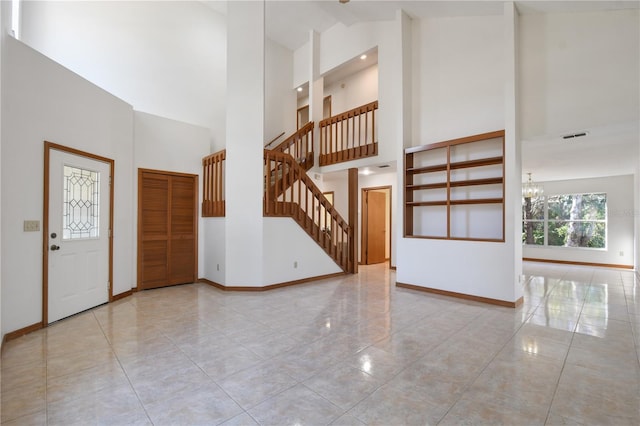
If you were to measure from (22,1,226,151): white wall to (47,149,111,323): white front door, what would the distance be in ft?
8.18

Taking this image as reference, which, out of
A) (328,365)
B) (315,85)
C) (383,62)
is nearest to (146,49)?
(315,85)

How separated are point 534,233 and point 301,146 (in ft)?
25.6

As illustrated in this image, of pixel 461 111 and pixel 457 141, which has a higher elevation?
pixel 461 111

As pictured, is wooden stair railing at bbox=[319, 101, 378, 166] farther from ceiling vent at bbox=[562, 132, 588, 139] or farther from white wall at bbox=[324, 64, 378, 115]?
ceiling vent at bbox=[562, 132, 588, 139]

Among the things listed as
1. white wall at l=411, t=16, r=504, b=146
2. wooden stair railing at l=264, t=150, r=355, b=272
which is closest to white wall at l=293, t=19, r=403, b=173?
white wall at l=411, t=16, r=504, b=146

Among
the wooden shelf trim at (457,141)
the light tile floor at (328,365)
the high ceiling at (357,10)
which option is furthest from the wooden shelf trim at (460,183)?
the high ceiling at (357,10)

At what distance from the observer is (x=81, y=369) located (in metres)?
2.40

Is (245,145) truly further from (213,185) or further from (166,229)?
(166,229)

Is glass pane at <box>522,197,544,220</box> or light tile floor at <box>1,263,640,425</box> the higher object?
glass pane at <box>522,197,544,220</box>

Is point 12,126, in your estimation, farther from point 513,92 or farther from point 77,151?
point 513,92

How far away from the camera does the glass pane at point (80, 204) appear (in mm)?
3652

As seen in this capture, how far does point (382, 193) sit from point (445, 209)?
3.32 m

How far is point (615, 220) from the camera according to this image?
7824 millimetres

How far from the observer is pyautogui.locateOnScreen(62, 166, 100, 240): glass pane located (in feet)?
12.0
